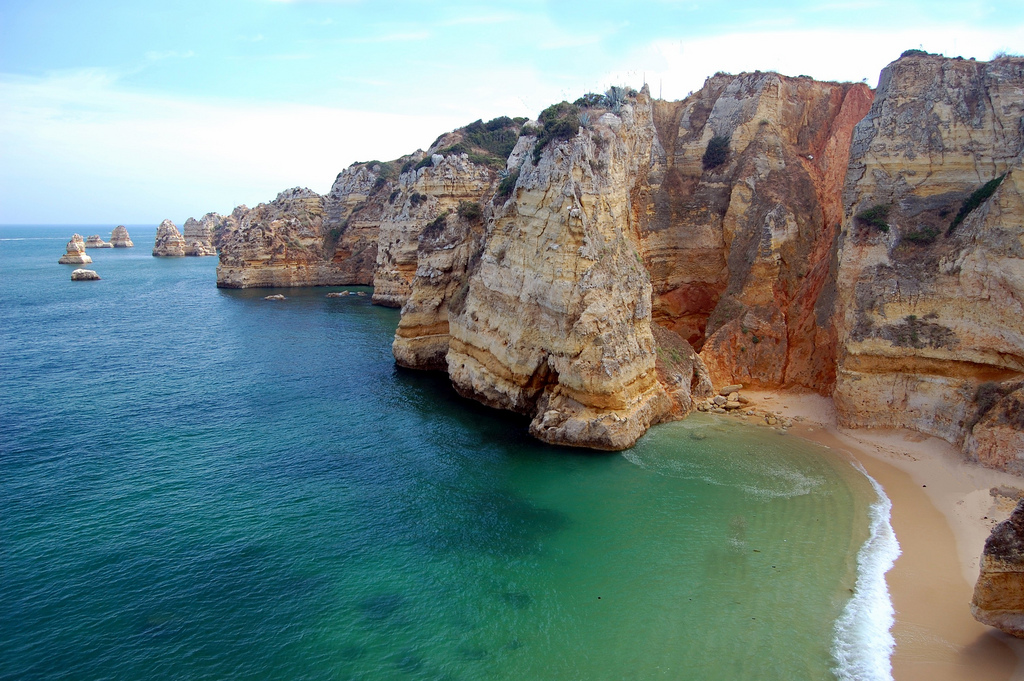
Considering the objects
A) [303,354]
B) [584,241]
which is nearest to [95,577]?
[584,241]

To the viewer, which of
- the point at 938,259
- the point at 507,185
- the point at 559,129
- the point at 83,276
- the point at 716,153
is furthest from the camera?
the point at 83,276

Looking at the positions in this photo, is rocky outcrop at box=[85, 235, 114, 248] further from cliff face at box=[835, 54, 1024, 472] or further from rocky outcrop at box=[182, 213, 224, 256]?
cliff face at box=[835, 54, 1024, 472]

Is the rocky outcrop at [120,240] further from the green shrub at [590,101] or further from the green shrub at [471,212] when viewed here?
the green shrub at [590,101]

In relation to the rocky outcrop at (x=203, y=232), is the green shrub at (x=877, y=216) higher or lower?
lower

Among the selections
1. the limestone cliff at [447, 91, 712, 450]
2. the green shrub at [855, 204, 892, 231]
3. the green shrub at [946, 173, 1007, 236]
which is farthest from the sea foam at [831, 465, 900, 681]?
the green shrub at [946, 173, 1007, 236]

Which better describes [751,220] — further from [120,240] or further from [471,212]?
[120,240]

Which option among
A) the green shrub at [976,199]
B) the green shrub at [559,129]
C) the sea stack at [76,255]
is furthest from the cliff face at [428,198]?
the sea stack at [76,255]

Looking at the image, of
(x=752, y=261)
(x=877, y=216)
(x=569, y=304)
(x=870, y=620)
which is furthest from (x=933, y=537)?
(x=752, y=261)

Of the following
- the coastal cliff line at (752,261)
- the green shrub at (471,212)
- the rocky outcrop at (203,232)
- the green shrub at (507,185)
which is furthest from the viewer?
the rocky outcrop at (203,232)
